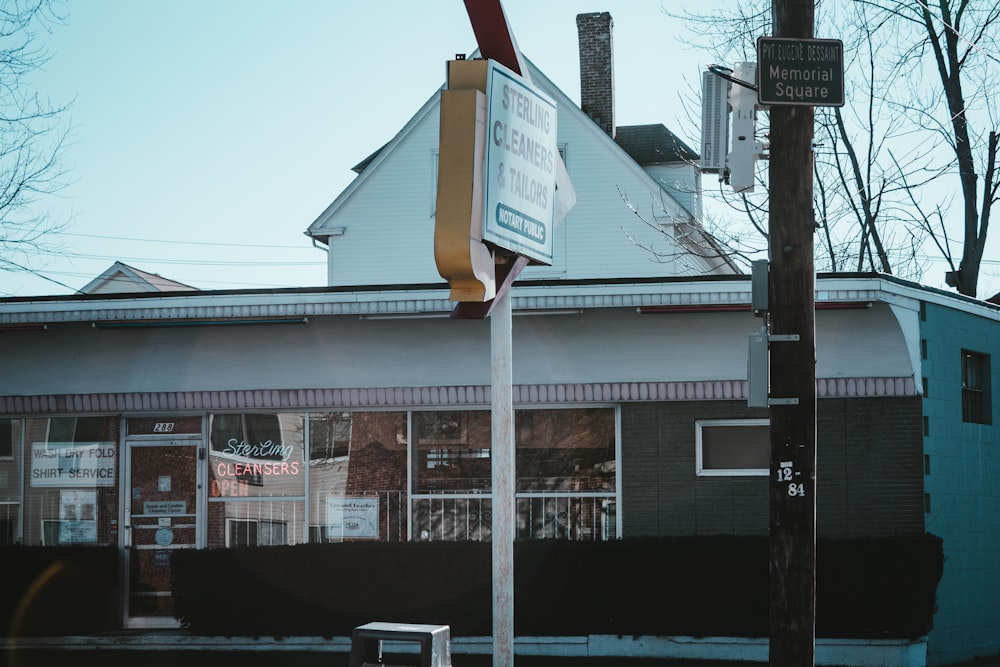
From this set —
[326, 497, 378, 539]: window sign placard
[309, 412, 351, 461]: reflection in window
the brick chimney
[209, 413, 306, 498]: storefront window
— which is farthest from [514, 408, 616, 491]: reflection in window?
the brick chimney

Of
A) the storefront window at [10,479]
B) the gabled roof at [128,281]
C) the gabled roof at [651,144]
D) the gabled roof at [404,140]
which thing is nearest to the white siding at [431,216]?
the gabled roof at [404,140]

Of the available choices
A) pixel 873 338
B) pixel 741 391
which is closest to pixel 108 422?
pixel 741 391

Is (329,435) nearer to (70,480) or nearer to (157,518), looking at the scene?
(157,518)

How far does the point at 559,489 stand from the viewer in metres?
13.9

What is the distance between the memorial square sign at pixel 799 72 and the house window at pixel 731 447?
5613 millimetres

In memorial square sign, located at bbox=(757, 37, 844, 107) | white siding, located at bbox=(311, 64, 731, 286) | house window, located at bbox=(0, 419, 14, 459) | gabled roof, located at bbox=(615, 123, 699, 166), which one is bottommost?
house window, located at bbox=(0, 419, 14, 459)

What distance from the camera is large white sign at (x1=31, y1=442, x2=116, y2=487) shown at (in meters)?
14.6

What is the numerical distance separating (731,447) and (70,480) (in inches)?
329

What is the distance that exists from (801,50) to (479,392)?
6400 millimetres

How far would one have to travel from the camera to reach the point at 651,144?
2812cm

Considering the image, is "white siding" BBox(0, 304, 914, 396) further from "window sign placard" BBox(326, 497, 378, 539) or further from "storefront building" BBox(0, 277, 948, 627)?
"window sign placard" BBox(326, 497, 378, 539)

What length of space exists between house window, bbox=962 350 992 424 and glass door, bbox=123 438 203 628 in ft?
31.7

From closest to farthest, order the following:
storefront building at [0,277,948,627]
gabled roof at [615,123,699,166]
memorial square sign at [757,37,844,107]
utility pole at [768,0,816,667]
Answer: utility pole at [768,0,816,667], memorial square sign at [757,37,844,107], storefront building at [0,277,948,627], gabled roof at [615,123,699,166]

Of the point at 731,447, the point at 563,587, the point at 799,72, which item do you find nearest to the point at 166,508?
the point at 563,587
